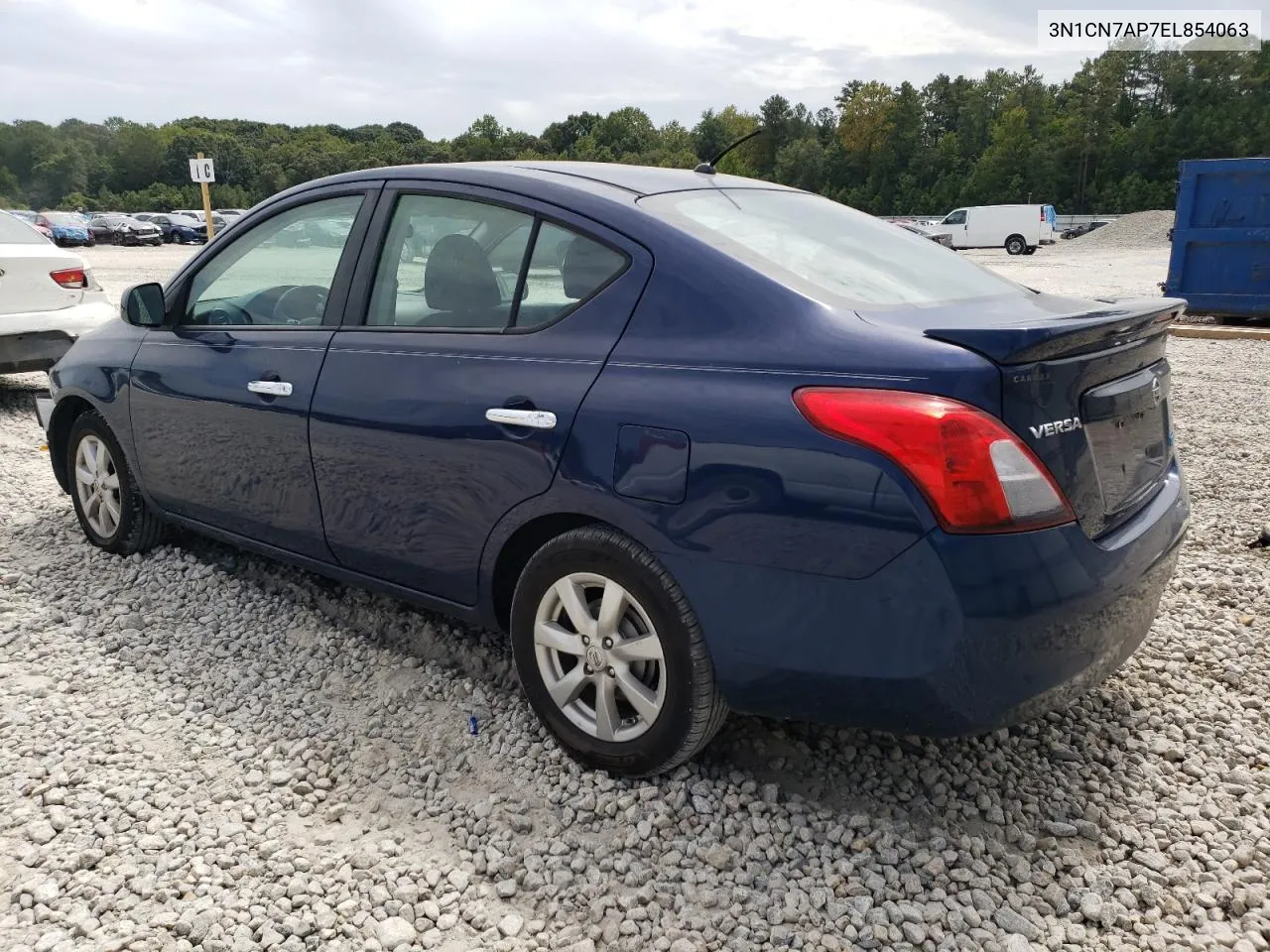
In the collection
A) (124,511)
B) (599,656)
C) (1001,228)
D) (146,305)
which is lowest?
(1001,228)

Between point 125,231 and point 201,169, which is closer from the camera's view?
point 201,169

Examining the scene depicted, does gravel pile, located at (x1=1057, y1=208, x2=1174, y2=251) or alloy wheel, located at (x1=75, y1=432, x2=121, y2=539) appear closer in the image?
alloy wheel, located at (x1=75, y1=432, x2=121, y2=539)

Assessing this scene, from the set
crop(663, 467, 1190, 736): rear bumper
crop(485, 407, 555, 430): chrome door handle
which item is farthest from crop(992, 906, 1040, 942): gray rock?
crop(485, 407, 555, 430): chrome door handle

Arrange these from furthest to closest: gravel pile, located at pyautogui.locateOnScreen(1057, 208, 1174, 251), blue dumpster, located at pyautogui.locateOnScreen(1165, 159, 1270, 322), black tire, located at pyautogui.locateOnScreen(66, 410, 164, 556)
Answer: gravel pile, located at pyautogui.locateOnScreen(1057, 208, 1174, 251)
blue dumpster, located at pyautogui.locateOnScreen(1165, 159, 1270, 322)
black tire, located at pyautogui.locateOnScreen(66, 410, 164, 556)

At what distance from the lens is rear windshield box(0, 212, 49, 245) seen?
25.4 ft

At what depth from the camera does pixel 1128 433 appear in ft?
8.30

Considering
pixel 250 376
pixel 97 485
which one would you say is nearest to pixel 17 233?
pixel 97 485

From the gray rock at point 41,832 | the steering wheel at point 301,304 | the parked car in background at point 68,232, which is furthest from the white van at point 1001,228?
the gray rock at point 41,832

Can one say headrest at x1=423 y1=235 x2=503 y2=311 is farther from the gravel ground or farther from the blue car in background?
the blue car in background

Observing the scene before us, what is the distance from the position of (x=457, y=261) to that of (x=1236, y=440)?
5775 millimetres

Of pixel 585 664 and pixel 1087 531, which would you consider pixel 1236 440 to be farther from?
pixel 585 664

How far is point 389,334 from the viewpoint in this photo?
323 centimetres

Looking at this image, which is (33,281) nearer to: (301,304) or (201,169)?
(301,304)

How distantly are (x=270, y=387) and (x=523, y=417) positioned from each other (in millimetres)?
1241
